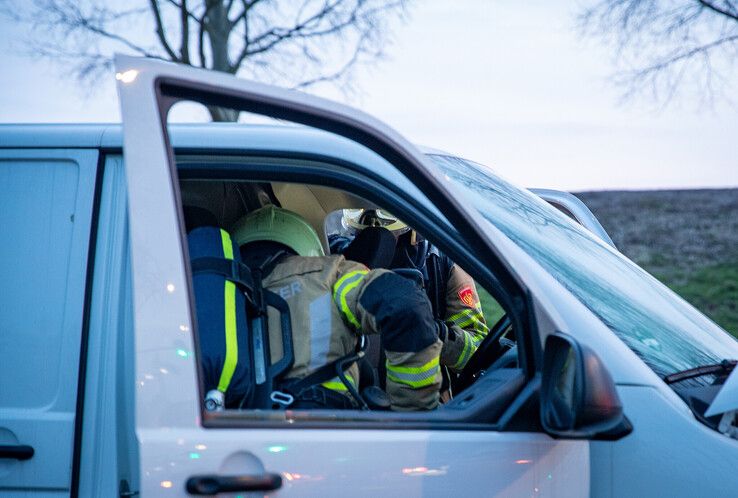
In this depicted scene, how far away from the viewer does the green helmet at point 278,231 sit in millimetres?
2555

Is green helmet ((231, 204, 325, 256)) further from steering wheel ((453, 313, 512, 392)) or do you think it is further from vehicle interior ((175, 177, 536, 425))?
steering wheel ((453, 313, 512, 392))

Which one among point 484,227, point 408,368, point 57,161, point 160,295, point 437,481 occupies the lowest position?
point 437,481

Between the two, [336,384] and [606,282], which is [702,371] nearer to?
[606,282]

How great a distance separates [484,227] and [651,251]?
1267cm

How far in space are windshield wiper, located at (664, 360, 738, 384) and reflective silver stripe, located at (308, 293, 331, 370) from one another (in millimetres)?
881

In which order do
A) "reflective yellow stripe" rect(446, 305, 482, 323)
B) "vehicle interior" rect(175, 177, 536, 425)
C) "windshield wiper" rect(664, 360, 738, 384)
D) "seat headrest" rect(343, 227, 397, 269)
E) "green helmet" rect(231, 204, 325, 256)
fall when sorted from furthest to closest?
"reflective yellow stripe" rect(446, 305, 482, 323) < "seat headrest" rect(343, 227, 397, 269) < "green helmet" rect(231, 204, 325, 256) < "windshield wiper" rect(664, 360, 738, 384) < "vehicle interior" rect(175, 177, 536, 425)

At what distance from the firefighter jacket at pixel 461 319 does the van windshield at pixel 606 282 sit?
58 cm

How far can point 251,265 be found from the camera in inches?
97.0

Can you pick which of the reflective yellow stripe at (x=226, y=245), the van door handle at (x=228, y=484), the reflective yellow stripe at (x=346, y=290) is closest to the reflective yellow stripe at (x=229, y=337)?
the reflective yellow stripe at (x=226, y=245)

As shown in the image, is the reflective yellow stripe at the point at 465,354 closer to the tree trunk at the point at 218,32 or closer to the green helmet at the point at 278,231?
the green helmet at the point at 278,231

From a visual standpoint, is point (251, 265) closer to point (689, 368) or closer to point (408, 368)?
point (408, 368)

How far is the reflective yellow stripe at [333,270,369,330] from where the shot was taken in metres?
2.28

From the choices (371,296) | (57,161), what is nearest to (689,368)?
(371,296)

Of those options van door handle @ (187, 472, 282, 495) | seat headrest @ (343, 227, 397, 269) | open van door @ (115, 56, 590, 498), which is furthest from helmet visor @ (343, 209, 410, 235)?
van door handle @ (187, 472, 282, 495)
